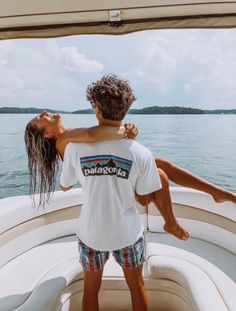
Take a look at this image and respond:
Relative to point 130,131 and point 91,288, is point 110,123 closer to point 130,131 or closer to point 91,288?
point 130,131

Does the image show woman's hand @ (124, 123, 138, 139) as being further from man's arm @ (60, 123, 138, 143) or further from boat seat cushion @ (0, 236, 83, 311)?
boat seat cushion @ (0, 236, 83, 311)

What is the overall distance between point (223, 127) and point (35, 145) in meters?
17.2

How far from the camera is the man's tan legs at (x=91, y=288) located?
1327mm

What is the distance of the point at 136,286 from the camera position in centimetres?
132

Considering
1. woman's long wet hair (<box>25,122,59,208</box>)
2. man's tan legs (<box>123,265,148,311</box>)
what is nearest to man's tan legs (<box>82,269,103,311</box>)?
man's tan legs (<box>123,265,148,311</box>)

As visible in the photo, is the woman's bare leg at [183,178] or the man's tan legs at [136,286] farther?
the woman's bare leg at [183,178]

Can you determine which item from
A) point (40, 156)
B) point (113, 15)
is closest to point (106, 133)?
point (40, 156)

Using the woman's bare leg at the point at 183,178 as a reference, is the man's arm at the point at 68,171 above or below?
above

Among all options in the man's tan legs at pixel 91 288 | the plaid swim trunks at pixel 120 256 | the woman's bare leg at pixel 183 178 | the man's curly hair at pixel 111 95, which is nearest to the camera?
the man's curly hair at pixel 111 95

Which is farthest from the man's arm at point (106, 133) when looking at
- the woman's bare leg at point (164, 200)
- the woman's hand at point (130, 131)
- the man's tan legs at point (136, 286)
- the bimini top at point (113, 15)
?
the bimini top at point (113, 15)

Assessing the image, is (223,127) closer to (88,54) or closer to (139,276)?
(88,54)

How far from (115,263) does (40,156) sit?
34.4 inches

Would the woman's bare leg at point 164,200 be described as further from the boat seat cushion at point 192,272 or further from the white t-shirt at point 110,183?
the boat seat cushion at point 192,272

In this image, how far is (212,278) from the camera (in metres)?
1.61
